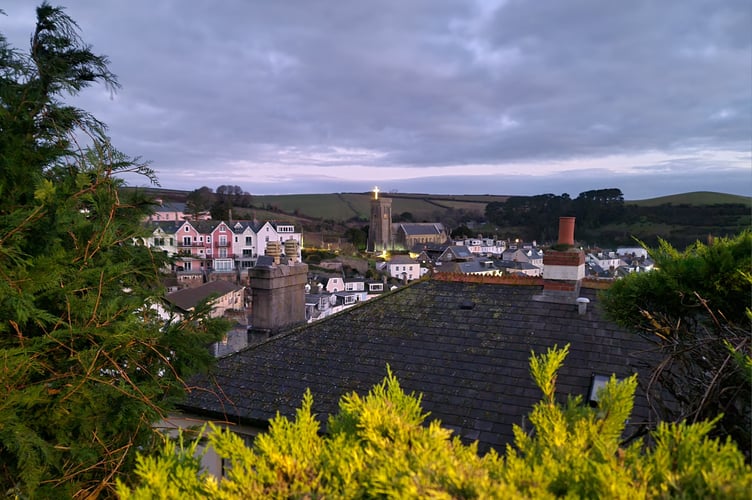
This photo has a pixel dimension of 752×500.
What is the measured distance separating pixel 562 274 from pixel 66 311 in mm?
7895

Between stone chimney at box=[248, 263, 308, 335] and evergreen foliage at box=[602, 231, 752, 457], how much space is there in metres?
6.68

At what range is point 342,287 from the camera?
5928cm

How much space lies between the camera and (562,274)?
27.9ft

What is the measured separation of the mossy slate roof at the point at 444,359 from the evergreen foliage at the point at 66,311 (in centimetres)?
170

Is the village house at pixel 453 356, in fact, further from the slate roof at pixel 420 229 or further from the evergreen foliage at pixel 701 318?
the slate roof at pixel 420 229

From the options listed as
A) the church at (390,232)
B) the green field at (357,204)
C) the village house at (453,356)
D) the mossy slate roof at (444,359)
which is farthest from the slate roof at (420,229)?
the mossy slate roof at (444,359)

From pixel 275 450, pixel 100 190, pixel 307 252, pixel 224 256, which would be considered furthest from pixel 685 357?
pixel 307 252

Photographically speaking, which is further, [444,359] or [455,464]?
[444,359]

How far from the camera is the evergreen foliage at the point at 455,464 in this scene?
1693 millimetres

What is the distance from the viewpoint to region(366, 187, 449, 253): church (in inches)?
4158

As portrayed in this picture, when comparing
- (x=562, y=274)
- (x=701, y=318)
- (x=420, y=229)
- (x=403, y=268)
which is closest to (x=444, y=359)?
(x=562, y=274)

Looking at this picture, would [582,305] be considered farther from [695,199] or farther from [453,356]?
[695,199]

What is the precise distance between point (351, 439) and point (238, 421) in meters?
5.17

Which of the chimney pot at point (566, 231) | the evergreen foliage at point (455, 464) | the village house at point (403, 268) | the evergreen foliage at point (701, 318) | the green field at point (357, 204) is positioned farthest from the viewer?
the green field at point (357, 204)
